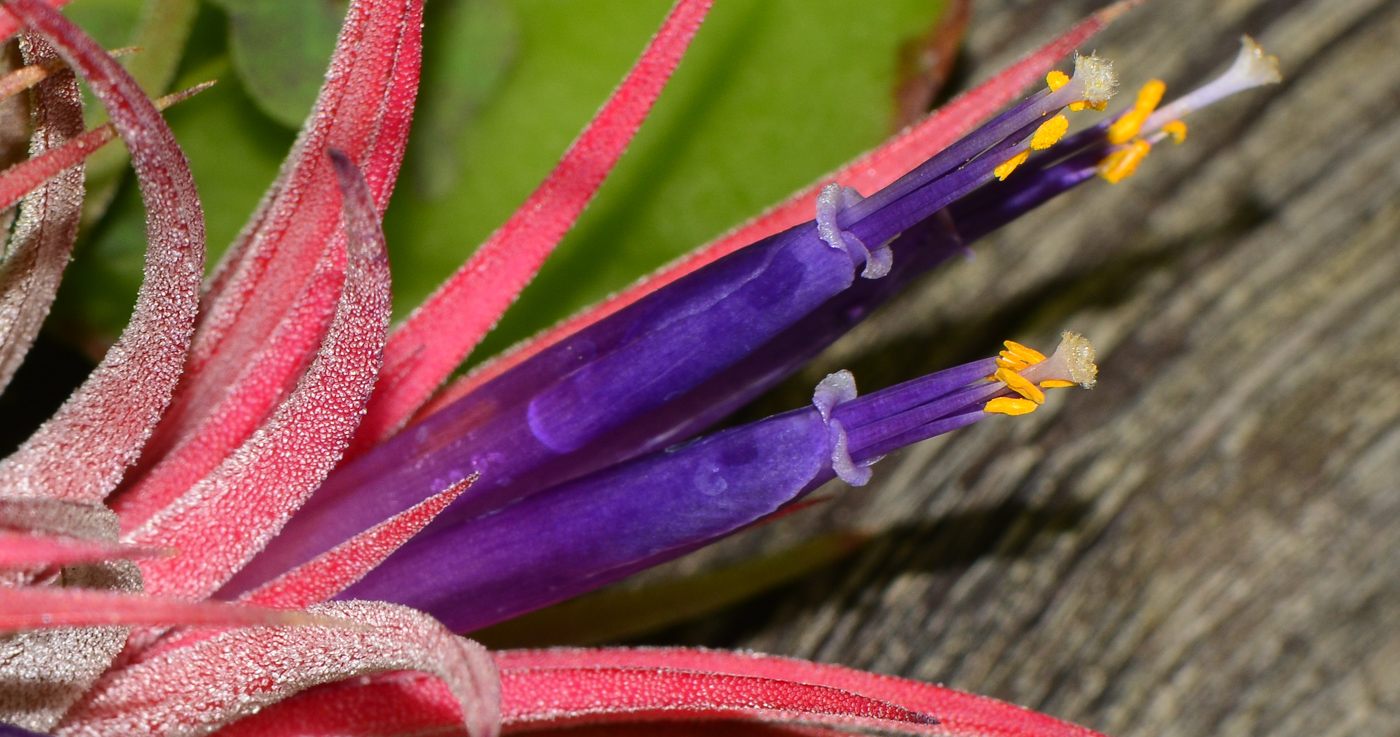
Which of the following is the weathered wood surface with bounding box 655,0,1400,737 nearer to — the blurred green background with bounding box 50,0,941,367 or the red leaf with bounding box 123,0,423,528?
the blurred green background with bounding box 50,0,941,367

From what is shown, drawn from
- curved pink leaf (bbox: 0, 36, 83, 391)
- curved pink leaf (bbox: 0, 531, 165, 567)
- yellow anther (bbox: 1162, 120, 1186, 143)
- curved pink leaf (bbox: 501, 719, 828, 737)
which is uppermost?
yellow anther (bbox: 1162, 120, 1186, 143)

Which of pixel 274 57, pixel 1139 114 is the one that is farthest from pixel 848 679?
pixel 274 57

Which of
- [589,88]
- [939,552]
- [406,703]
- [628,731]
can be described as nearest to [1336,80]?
[939,552]

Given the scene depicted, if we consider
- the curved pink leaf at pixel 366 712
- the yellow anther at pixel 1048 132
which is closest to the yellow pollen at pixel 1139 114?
the yellow anther at pixel 1048 132

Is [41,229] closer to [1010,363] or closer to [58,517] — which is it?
[58,517]

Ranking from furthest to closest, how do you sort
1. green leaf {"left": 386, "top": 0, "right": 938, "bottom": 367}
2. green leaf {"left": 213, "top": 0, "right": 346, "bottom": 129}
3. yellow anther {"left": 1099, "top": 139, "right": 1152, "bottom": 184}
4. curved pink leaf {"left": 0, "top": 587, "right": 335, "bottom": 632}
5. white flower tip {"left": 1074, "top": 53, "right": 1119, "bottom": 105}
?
1. green leaf {"left": 386, "top": 0, "right": 938, "bottom": 367}
2. green leaf {"left": 213, "top": 0, "right": 346, "bottom": 129}
3. yellow anther {"left": 1099, "top": 139, "right": 1152, "bottom": 184}
4. white flower tip {"left": 1074, "top": 53, "right": 1119, "bottom": 105}
5. curved pink leaf {"left": 0, "top": 587, "right": 335, "bottom": 632}

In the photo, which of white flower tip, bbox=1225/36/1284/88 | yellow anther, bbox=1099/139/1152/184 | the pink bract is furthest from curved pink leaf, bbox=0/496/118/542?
white flower tip, bbox=1225/36/1284/88

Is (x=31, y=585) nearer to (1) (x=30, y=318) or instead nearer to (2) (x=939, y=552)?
(1) (x=30, y=318)
